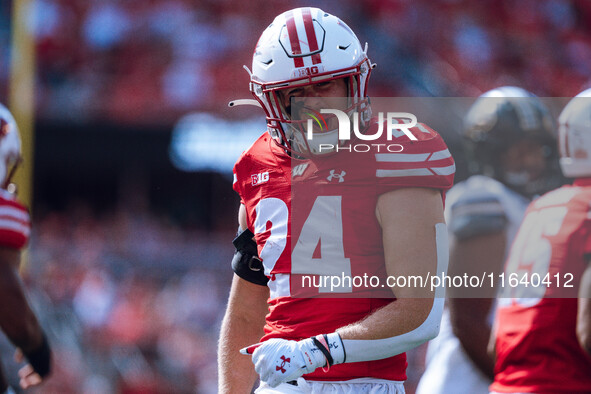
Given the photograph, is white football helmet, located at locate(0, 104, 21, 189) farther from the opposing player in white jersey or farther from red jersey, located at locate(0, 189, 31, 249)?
the opposing player in white jersey

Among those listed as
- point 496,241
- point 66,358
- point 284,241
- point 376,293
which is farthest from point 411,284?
point 66,358

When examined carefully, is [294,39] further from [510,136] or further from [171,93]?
[171,93]

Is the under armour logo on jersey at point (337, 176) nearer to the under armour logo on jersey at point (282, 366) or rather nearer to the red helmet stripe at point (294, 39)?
the red helmet stripe at point (294, 39)

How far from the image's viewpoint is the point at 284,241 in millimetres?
2486

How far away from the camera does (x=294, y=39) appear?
2.54m

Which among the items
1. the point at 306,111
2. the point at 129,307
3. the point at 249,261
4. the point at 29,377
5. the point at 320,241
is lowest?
the point at 129,307

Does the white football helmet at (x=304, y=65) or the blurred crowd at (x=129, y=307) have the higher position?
the white football helmet at (x=304, y=65)

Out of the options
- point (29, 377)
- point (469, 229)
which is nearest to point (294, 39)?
point (469, 229)

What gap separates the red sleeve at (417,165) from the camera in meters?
2.32

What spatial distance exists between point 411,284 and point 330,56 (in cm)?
71

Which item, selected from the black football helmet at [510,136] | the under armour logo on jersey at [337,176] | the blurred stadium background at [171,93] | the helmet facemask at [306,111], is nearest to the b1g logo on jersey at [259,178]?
the helmet facemask at [306,111]

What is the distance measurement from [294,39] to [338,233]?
1.94 ft

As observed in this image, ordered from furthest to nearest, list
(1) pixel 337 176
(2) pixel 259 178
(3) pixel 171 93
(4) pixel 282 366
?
(3) pixel 171 93 < (2) pixel 259 178 < (1) pixel 337 176 < (4) pixel 282 366

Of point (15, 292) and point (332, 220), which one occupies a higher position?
point (332, 220)
